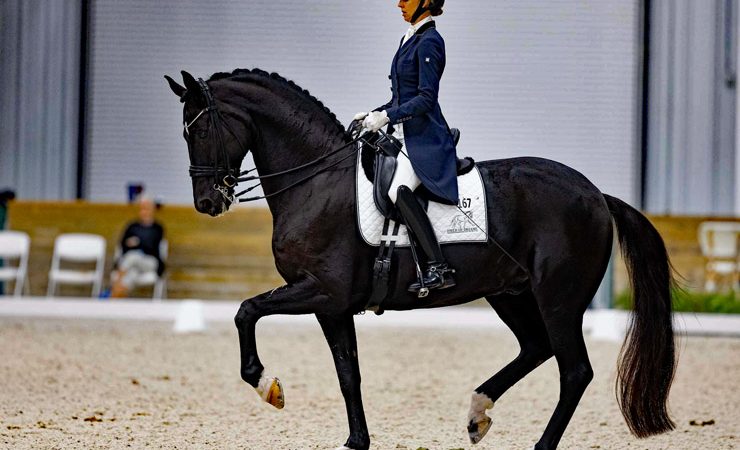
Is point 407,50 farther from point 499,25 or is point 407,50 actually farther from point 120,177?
point 120,177

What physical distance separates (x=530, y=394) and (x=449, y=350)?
78.7 inches

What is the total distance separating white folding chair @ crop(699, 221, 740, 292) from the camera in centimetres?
1001

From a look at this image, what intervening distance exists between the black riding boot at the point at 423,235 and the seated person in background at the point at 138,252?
6395 millimetres

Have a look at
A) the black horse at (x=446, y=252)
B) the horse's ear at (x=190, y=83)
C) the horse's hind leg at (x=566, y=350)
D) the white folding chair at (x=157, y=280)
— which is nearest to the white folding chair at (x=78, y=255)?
the white folding chair at (x=157, y=280)

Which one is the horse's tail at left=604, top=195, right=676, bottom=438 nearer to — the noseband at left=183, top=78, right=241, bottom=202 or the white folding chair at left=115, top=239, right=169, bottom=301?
the noseband at left=183, top=78, right=241, bottom=202

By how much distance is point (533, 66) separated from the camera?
409 inches

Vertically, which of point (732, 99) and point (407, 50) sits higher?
point (732, 99)

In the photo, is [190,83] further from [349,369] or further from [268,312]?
[349,369]

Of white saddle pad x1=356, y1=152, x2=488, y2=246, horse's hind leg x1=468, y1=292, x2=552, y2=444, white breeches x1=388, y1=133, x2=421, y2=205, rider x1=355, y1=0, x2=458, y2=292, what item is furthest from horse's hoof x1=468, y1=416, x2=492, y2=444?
white breeches x1=388, y1=133, x2=421, y2=205

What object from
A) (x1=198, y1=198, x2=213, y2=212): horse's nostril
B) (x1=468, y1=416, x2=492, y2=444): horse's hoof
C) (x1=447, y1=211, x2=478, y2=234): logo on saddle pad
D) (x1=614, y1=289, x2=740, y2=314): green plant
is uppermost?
(x1=198, y1=198, x2=213, y2=212): horse's nostril

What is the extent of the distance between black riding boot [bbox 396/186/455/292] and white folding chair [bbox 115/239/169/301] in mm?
Answer: 6466

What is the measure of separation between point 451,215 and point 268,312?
0.73m

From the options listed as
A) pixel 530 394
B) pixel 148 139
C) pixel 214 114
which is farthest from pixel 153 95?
pixel 214 114

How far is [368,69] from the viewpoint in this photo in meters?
10.4
